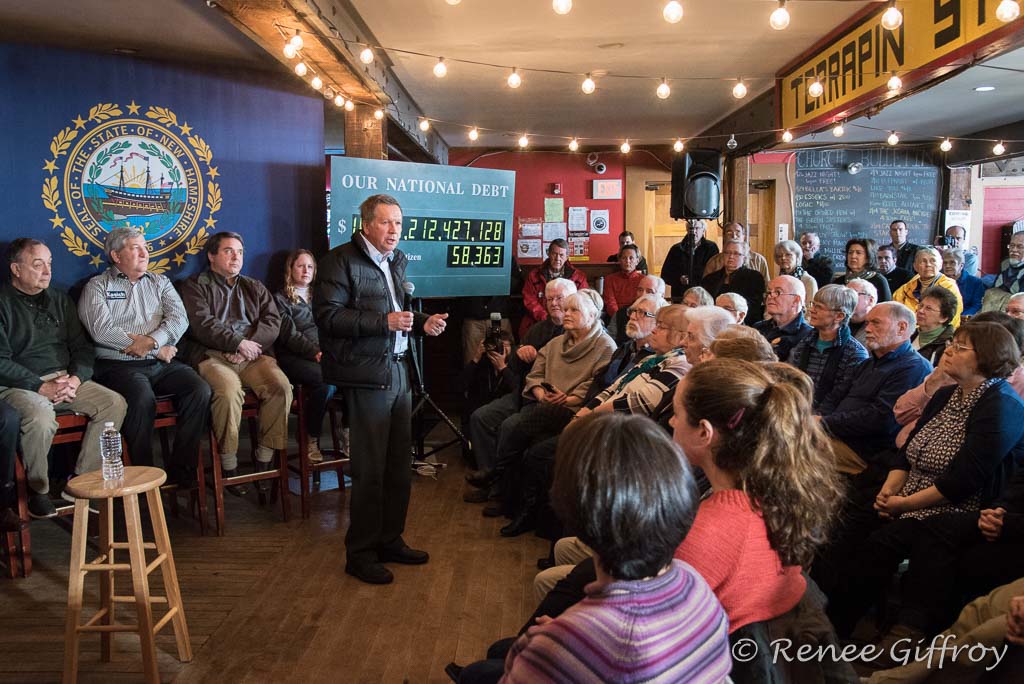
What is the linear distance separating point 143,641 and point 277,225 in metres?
3.26

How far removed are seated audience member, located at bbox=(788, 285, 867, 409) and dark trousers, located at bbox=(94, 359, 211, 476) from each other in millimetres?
2881

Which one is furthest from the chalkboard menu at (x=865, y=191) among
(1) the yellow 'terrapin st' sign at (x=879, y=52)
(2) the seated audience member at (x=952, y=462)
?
(2) the seated audience member at (x=952, y=462)

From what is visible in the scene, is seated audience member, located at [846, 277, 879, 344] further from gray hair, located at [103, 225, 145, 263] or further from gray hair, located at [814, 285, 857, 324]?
gray hair, located at [103, 225, 145, 263]

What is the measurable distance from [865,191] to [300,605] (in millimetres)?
8737

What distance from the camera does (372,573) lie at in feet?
10.1

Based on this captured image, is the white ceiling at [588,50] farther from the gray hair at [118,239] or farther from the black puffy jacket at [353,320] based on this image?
the black puffy jacket at [353,320]

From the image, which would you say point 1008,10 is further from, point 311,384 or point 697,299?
point 311,384

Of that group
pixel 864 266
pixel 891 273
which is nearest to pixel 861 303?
pixel 864 266

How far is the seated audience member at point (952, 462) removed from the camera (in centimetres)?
237

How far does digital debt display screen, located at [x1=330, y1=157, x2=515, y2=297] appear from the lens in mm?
4773

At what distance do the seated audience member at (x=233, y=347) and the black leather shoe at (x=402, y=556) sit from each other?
0.99m

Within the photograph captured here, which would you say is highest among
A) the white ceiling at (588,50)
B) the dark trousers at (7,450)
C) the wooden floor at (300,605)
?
the white ceiling at (588,50)

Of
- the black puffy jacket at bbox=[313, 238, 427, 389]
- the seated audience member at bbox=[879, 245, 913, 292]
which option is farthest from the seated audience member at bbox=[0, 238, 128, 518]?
the seated audience member at bbox=[879, 245, 913, 292]

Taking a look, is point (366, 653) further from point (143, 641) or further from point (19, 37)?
point (19, 37)
